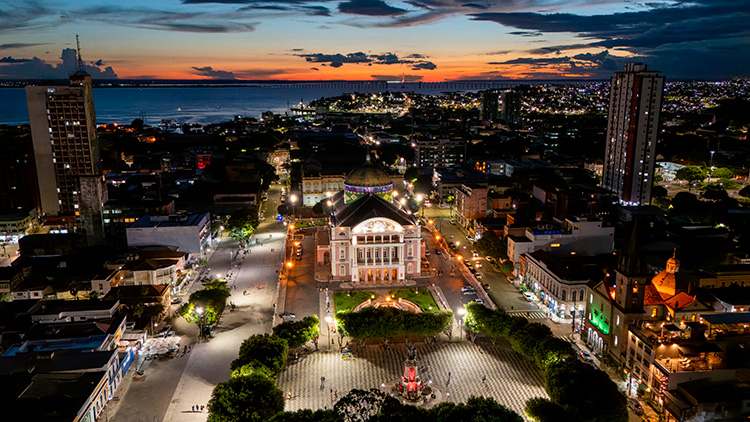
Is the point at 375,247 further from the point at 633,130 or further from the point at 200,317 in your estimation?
the point at 633,130


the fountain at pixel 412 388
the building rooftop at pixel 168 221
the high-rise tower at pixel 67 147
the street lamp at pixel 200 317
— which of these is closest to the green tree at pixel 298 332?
the street lamp at pixel 200 317

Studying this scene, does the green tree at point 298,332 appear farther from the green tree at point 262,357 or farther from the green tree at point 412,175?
the green tree at point 412,175

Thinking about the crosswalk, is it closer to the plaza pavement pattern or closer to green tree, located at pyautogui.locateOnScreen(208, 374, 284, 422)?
the plaza pavement pattern

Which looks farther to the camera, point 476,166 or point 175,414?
point 476,166

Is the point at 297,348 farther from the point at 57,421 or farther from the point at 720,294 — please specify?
the point at 720,294

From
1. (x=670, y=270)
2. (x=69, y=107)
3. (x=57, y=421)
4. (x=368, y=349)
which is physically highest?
(x=69, y=107)

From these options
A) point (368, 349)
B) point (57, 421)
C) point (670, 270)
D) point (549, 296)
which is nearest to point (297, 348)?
point (368, 349)

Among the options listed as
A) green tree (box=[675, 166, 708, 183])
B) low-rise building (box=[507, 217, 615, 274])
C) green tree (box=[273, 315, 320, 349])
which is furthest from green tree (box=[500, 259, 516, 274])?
green tree (box=[675, 166, 708, 183])
